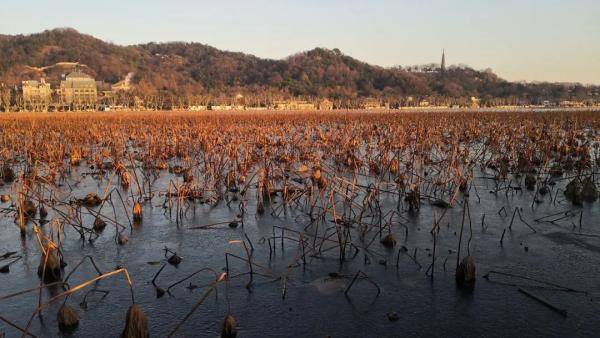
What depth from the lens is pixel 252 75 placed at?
183 meters

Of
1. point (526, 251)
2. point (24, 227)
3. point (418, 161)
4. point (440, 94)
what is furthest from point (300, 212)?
point (440, 94)

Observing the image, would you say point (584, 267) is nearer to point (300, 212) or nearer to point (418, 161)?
point (300, 212)

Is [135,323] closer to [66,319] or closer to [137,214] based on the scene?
[66,319]

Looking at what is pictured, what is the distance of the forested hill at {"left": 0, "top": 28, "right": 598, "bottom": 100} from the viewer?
164 m

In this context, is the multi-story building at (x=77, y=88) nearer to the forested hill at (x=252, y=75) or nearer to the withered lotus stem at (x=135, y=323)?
the forested hill at (x=252, y=75)

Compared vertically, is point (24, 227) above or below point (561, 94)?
below

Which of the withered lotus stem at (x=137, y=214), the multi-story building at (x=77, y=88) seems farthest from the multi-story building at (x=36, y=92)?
the withered lotus stem at (x=137, y=214)

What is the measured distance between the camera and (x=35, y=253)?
647cm

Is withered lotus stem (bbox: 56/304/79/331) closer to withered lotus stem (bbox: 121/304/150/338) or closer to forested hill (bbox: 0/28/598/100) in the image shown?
withered lotus stem (bbox: 121/304/150/338)

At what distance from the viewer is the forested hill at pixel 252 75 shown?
164 m

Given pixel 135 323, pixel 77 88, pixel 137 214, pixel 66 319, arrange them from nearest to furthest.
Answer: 1. pixel 135 323
2. pixel 66 319
3. pixel 137 214
4. pixel 77 88

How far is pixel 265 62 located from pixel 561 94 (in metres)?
120

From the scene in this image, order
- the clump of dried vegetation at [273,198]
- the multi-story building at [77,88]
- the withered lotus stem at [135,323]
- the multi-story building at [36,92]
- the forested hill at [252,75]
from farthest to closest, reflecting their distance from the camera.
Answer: the forested hill at [252,75] → the multi-story building at [77,88] → the multi-story building at [36,92] → the clump of dried vegetation at [273,198] → the withered lotus stem at [135,323]

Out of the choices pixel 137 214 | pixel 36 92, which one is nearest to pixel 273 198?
pixel 137 214
